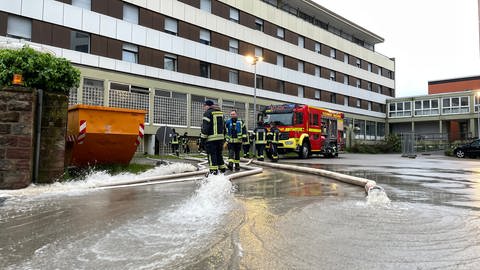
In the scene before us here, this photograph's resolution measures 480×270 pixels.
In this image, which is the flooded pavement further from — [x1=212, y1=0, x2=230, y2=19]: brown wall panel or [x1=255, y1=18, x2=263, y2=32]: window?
[x1=255, y1=18, x2=263, y2=32]: window

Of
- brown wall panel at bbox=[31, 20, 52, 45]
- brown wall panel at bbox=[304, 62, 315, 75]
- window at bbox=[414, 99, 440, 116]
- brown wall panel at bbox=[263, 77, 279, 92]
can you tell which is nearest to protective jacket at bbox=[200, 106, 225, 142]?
brown wall panel at bbox=[31, 20, 52, 45]

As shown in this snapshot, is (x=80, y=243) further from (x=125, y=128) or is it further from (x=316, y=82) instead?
(x=316, y=82)

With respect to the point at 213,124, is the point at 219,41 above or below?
above

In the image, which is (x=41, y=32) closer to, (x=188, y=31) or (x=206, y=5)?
(x=188, y=31)

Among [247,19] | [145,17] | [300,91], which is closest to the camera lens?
[145,17]

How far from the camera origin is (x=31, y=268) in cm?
288

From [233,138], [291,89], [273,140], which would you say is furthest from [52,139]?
[291,89]

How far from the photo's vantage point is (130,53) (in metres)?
24.1

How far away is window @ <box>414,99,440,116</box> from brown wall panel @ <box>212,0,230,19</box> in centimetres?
3142

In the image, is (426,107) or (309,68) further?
(426,107)

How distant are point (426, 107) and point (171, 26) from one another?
3686 centimetres

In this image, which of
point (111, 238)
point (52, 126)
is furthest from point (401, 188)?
point (52, 126)

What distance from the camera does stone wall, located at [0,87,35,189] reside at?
7.06m

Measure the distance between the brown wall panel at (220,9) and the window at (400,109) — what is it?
3127 centimetres
